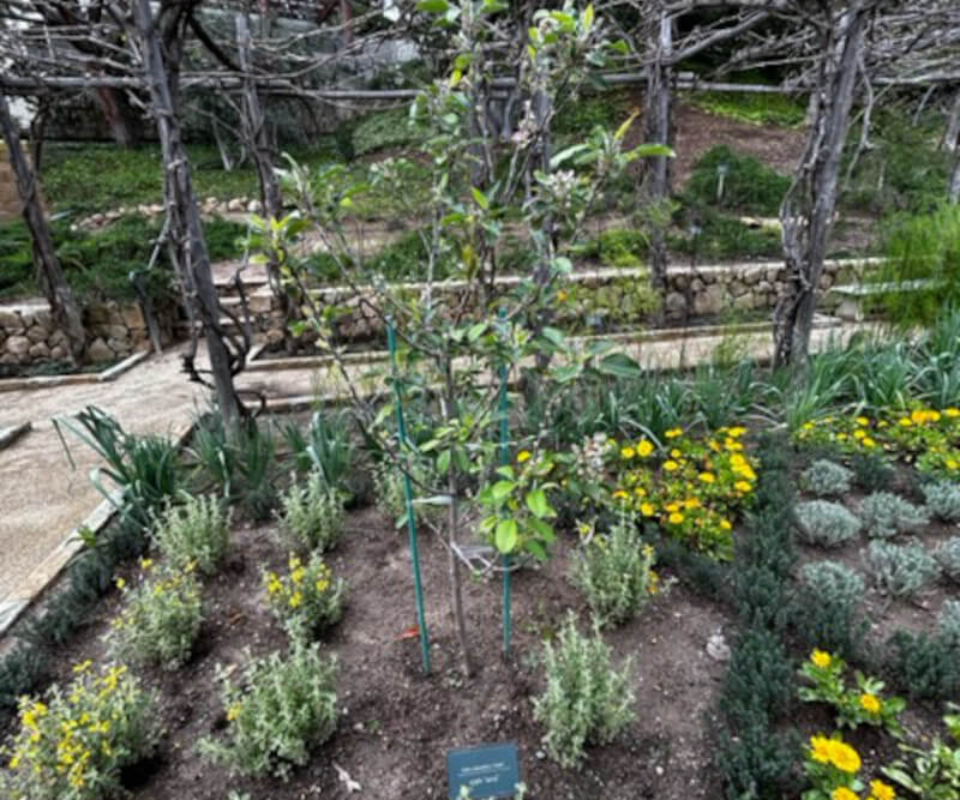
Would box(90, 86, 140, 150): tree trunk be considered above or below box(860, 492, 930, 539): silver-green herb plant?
above

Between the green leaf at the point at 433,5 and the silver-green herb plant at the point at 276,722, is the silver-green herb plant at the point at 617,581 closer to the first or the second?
the silver-green herb plant at the point at 276,722

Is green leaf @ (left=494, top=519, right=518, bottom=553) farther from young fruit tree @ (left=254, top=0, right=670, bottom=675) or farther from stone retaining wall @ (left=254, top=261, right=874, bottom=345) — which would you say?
stone retaining wall @ (left=254, top=261, right=874, bottom=345)

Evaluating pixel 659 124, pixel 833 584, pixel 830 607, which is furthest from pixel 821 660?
pixel 659 124

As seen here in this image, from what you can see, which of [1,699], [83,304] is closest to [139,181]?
[83,304]

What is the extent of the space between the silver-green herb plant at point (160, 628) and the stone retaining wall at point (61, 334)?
4.19m

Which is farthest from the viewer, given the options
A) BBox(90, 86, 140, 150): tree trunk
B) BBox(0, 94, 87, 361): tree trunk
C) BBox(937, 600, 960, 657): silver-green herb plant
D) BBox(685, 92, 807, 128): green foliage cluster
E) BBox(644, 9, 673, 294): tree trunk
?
BBox(90, 86, 140, 150): tree trunk

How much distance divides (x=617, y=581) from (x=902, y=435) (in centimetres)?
175

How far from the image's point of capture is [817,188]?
2750 millimetres

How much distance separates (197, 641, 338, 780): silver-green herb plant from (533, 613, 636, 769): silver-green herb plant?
501 mm

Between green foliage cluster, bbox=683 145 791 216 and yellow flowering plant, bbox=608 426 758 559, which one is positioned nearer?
yellow flowering plant, bbox=608 426 758 559

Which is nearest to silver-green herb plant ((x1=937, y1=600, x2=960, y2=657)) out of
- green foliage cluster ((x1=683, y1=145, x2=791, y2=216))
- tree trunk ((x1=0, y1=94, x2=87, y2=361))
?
tree trunk ((x1=0, y1=94, x2=87, y2=361))

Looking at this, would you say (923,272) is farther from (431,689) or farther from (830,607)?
(431,689)

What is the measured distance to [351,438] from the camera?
269 cm

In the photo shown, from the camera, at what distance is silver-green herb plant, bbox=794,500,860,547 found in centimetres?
192
